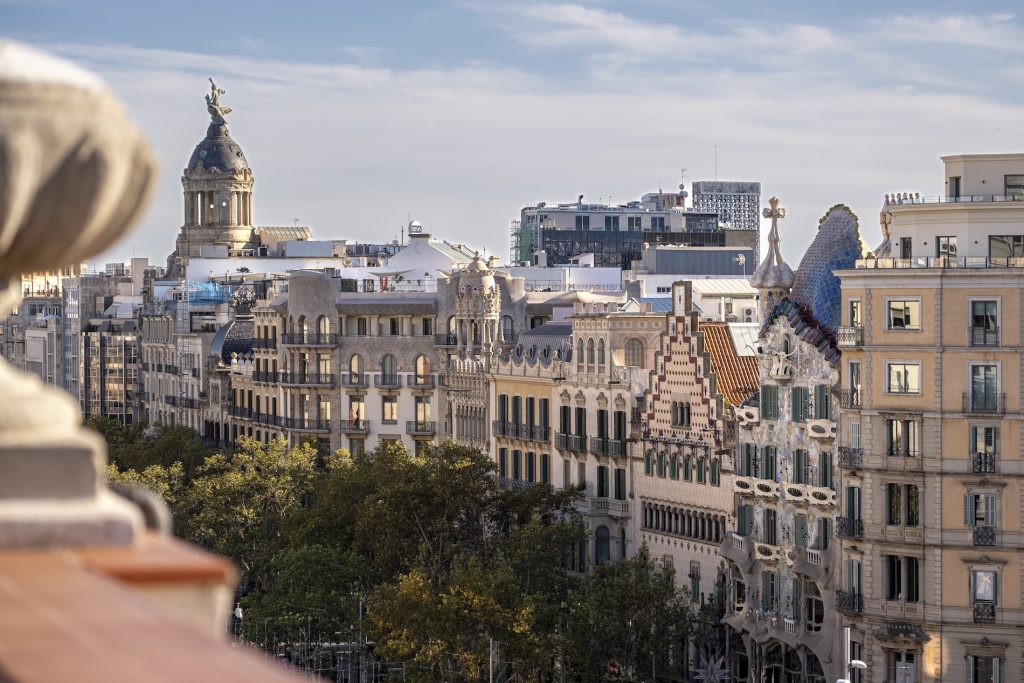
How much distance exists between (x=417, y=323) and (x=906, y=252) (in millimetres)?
51417

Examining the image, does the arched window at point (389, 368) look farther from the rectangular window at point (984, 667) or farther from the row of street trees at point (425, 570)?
the rectangular window at point (984, 667)

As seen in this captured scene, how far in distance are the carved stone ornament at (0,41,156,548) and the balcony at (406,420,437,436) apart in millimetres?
111547

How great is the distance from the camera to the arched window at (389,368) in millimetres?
122438

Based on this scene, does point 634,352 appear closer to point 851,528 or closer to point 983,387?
point 851,528

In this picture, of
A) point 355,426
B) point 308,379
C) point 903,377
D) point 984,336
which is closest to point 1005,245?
point 984,336

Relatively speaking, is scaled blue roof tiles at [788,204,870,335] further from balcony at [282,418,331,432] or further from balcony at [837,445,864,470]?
balcony at [282,418,331,432]

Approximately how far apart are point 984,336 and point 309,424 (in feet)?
200

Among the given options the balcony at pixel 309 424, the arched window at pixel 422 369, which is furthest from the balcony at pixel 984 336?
the balcony at pixel 309 424

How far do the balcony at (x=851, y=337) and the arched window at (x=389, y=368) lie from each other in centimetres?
5277

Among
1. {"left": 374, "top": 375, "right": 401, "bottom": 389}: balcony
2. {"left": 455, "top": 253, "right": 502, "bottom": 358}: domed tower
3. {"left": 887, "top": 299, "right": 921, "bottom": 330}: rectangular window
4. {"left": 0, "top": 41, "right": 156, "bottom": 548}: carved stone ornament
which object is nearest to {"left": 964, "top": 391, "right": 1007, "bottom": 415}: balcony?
{"left": 887, "top": 299, "right": 921, "bottom": 330}: rectangular window

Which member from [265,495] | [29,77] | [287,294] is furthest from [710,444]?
[29,77]

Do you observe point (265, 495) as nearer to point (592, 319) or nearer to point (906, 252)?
point (592, 319)

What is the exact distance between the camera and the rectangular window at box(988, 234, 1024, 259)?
71250 millimetres

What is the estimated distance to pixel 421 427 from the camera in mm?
120375
